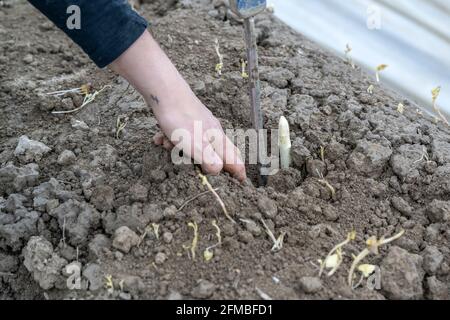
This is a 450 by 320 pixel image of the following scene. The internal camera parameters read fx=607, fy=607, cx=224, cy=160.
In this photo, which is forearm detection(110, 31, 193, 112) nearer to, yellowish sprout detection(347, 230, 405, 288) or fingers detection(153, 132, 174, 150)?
fingers detection(153, 132, 174, 150)

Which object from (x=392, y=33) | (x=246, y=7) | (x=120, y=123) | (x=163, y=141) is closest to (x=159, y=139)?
(x=163, y=141)

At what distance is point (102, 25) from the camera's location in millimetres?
1481

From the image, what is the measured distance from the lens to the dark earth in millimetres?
1491

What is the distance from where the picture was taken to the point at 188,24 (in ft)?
8.16

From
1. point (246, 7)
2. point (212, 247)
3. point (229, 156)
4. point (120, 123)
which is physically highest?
point (246, 7)

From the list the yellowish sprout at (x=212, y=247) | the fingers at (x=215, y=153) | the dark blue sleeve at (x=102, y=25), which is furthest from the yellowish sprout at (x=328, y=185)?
the dark blue sleeve at (x=102, y=25)

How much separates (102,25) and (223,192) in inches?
20.7

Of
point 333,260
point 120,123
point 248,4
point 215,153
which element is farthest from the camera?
point 120,123

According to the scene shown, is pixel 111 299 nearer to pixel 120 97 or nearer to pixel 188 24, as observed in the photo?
pixel 120 97

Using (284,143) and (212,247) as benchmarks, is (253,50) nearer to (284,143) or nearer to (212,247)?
(284,143)

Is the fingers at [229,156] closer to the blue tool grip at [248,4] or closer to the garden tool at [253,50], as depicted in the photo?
the garden tool at [253,50]

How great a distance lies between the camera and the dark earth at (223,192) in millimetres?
1491

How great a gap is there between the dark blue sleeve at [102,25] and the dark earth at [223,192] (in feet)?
1.12

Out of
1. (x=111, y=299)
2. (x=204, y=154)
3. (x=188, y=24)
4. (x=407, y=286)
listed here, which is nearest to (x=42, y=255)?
(x=111, y=299)
